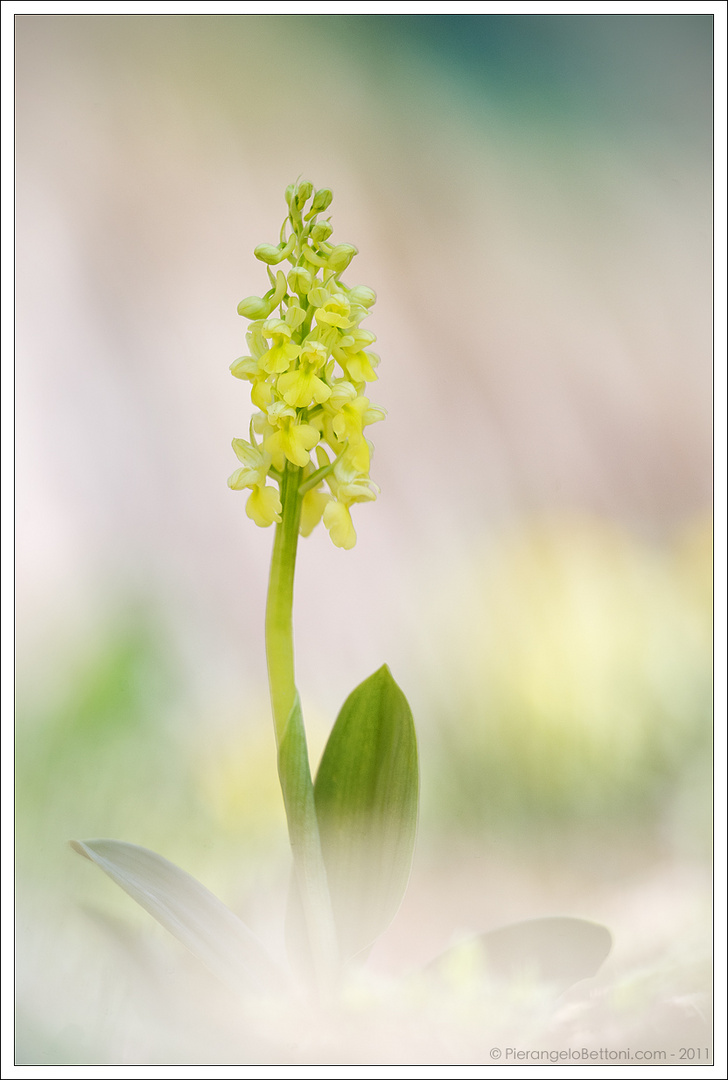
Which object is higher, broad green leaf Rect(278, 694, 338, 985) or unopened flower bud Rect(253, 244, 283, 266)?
unopened flower bud Rect(253, 244, 283, 266)

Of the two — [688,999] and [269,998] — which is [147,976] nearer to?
[269,998]

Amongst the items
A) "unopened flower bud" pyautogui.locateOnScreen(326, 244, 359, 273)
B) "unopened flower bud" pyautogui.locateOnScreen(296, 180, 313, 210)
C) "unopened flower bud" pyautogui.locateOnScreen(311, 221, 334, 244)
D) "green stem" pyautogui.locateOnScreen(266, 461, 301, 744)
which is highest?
"unopened flower bud" pyautogui.locateOnScreen(296, 180, 313, 210)

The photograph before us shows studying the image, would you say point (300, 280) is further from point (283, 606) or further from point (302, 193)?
point (283, 606)

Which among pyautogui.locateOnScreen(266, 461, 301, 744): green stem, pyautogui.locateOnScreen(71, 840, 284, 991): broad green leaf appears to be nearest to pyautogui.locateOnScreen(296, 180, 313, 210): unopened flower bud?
pyautogui.locateOnScreen(266, 461, 301, 744): green stem

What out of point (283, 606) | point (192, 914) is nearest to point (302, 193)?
point (283, 606)

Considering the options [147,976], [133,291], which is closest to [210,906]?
[147,976]

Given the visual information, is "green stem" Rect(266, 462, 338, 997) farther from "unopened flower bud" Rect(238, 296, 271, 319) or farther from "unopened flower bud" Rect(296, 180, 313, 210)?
"unopened flower bud" Rect(296, 180, 313, 210)

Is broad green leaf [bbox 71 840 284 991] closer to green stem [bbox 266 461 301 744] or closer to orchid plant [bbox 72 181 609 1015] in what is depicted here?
orchid plant [bbox 72 181 609 1015]
